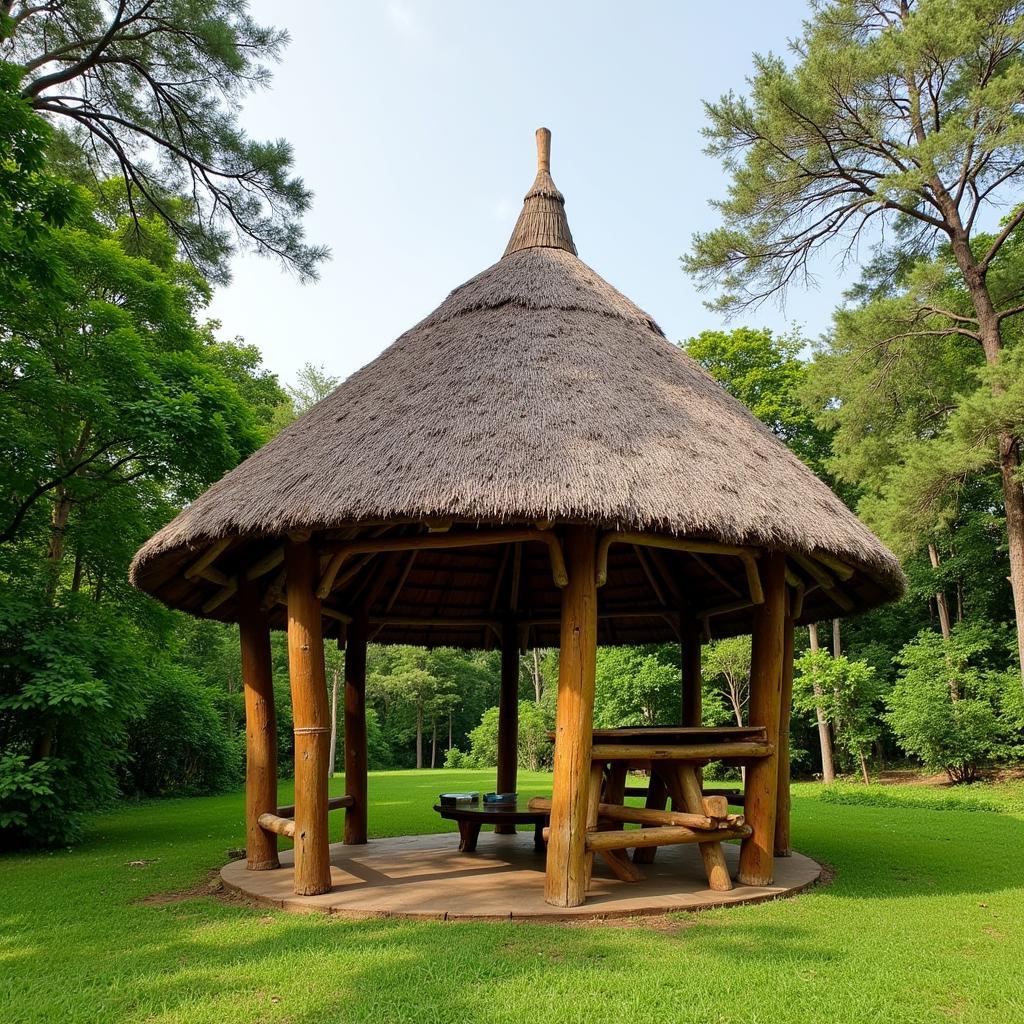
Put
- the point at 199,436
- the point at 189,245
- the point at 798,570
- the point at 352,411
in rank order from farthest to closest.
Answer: the point at 189,245
the point at 199,436
the point at 798,570
the point at 352,411

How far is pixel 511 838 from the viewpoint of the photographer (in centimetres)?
1075

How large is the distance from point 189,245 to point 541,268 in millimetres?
9738

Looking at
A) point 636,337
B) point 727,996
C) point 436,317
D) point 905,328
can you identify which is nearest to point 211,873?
point 727,996

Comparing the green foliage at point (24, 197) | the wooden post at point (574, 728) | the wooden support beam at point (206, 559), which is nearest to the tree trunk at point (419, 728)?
the green foliage at point (24, 197)

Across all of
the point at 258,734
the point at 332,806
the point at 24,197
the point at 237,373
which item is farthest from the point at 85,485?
the point at 237,373

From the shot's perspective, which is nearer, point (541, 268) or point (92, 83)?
point (541, 268)

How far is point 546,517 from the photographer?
5949 millimetres

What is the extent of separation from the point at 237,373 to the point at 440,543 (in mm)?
22617

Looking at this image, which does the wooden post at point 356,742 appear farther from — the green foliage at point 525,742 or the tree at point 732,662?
the green foliage at point 525,742

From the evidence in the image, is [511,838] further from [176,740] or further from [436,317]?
[176,740]

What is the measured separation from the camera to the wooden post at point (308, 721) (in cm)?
677

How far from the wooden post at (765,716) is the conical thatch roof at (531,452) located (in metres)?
0.72

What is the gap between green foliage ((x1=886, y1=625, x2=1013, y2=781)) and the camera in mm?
19984

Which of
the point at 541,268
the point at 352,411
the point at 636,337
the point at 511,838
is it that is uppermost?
the point at 541,268
